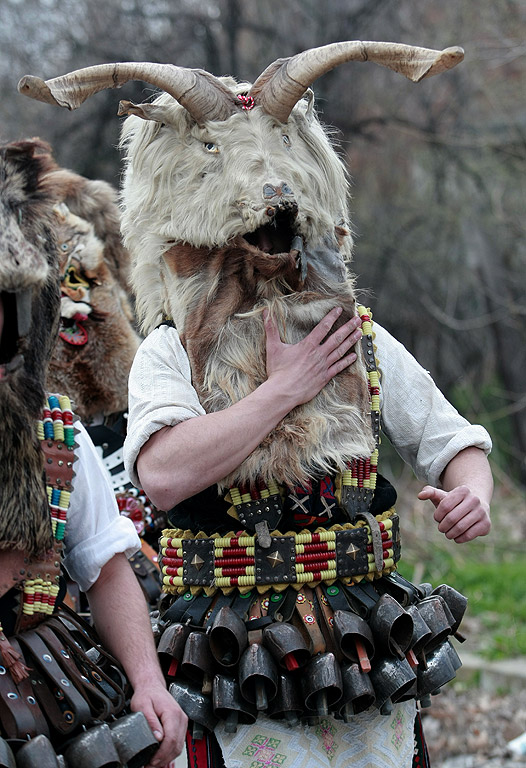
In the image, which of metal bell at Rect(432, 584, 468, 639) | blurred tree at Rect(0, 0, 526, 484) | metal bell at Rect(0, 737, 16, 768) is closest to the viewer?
metal bell at Rect(0, 737, 16, 768)

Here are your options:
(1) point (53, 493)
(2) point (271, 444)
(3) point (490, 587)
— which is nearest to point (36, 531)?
(1) point (53, 493)

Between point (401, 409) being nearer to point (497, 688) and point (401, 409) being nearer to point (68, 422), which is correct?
point (68, 422)

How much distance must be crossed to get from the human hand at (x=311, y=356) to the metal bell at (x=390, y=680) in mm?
619

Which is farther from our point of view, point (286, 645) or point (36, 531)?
point (286, 645)

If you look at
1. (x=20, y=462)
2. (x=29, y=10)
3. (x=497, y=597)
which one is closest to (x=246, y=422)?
(x=20, y=462)

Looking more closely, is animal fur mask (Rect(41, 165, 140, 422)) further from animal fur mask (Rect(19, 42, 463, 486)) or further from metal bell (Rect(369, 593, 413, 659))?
metal bell (Rect(369, 593, 413, 659))

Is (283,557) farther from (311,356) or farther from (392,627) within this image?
(311,356)

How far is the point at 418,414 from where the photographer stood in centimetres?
232

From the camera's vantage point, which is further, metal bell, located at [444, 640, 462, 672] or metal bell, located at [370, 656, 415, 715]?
metal bell, located at [444, 640, 462, 672]

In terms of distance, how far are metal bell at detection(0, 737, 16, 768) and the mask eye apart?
1363 mm

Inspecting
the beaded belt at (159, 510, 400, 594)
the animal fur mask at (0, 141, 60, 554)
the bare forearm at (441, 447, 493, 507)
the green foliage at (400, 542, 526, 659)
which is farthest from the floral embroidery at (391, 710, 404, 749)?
the green foliage at (400, 542, 526, 659)

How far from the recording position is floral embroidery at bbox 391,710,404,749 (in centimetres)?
214

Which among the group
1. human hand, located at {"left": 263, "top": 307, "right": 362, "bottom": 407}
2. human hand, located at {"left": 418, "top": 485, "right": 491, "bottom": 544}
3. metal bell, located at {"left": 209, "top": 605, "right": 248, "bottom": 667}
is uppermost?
human hand, located at {"left": 263, "top": 307, "right": 362, "bottom": 407}

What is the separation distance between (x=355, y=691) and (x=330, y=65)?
1462mm
